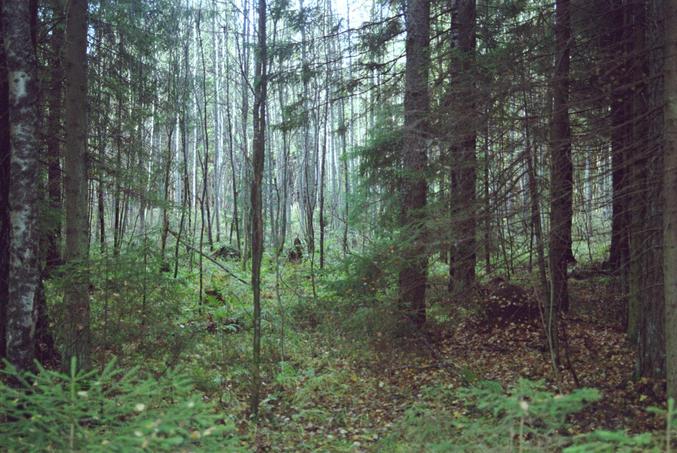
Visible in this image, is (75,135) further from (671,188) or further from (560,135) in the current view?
(671,188)

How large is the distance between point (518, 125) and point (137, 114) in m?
7.85

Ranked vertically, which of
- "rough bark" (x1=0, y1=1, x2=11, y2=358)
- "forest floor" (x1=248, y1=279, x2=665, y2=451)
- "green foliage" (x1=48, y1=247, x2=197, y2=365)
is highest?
"rough bark" (x1=0, y1=1, x2=11, y2=358)

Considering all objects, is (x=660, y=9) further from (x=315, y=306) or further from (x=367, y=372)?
(x=315, y=306)

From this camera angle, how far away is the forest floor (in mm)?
5277

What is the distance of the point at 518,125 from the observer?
598cm

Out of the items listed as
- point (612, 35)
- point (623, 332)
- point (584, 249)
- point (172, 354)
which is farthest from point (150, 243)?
point (584, 249)

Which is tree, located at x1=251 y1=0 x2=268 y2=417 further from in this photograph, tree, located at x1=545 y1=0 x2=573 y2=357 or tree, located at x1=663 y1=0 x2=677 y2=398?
tree, located at x1=663 y1=0 x2=677 y2=398

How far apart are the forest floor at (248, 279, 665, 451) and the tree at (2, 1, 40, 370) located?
285 cm

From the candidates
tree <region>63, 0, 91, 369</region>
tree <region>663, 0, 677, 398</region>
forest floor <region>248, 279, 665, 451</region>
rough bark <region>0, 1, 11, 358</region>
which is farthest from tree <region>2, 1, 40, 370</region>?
tree <region>663, 0, 677, 398</region>

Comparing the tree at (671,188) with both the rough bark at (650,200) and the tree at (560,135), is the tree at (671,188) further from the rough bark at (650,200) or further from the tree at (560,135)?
the tree at (560,135)

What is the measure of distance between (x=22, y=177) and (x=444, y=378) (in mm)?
6130

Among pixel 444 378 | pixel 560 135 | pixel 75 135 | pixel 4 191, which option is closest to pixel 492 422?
pixel 444 378

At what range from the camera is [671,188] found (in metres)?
4.30

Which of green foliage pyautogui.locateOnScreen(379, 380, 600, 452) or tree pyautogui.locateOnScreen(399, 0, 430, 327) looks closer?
green foliage pyautogui.locateOnScreen(379, 380, 600, 452)
